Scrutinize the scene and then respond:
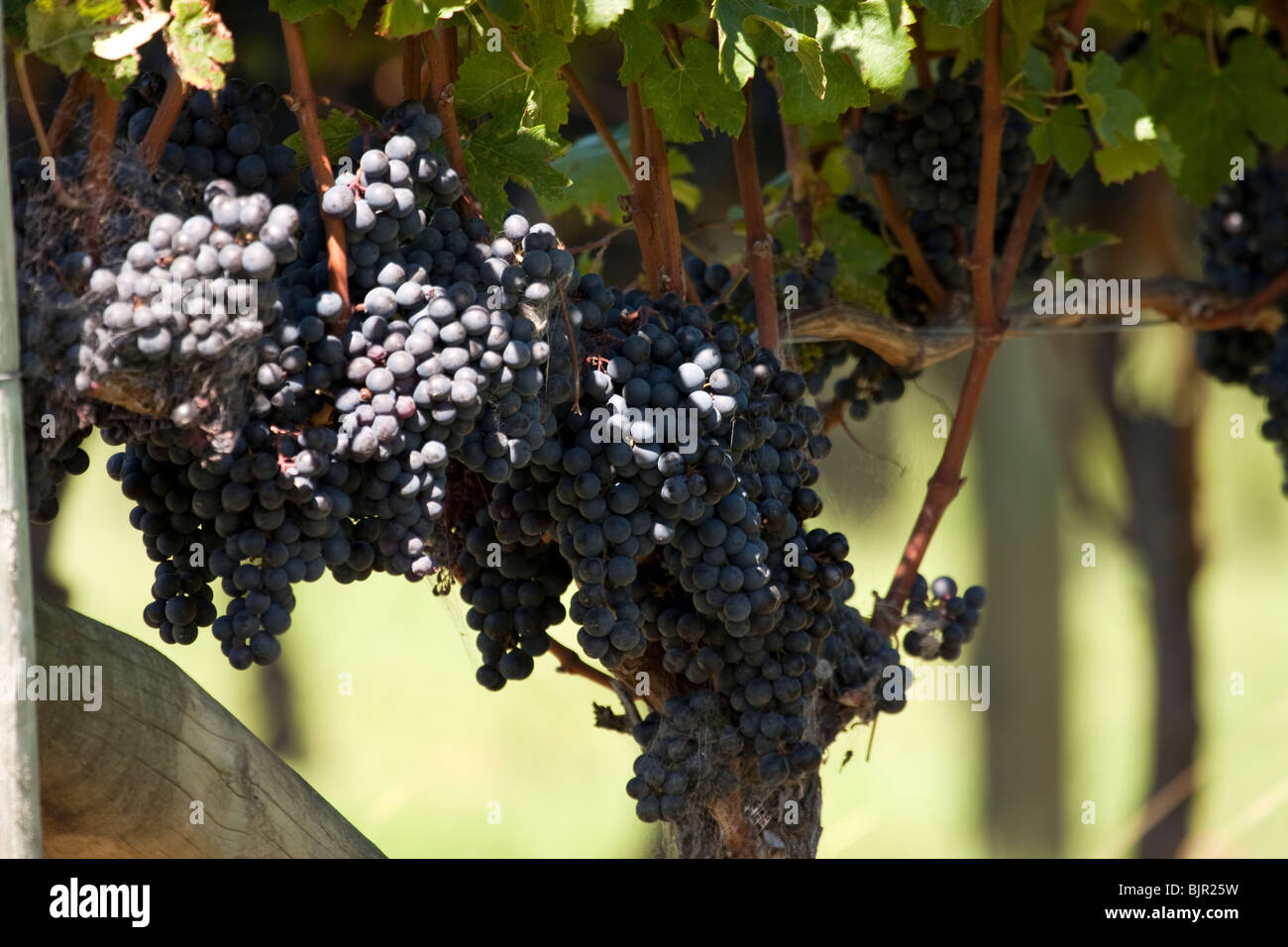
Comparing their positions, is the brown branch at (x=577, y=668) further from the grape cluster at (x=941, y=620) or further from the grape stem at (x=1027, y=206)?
the grape stem at (x=1027, y=206)

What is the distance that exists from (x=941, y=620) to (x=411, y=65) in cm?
115

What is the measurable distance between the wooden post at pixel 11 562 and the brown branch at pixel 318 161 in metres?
0.27

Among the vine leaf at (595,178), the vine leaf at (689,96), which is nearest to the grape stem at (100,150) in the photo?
the vine leaf at (689,96)

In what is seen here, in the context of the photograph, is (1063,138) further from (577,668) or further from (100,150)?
(100,150)

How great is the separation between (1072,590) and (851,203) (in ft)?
6.90

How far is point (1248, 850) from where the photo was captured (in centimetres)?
393

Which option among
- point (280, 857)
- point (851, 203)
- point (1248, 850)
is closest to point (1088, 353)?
point (1248, 850)

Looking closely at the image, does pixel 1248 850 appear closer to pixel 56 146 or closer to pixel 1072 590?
pixel 1072 590

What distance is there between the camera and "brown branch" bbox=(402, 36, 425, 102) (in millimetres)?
1368

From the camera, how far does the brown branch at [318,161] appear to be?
3.98 feet

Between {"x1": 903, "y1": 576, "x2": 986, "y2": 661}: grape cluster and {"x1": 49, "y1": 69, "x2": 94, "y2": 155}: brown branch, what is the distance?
52.8 inches

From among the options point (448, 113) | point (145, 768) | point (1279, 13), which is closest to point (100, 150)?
point (448, 113)

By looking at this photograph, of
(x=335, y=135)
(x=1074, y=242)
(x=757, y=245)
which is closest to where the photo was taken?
(x=335, y=135)

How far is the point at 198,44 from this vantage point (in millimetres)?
1122
